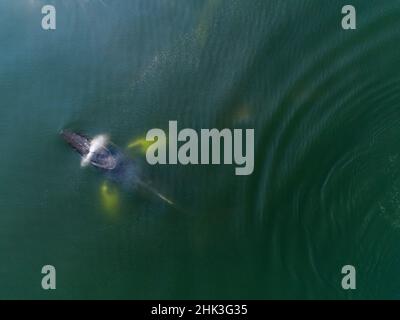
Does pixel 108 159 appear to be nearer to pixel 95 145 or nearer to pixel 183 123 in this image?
pixel 95 145

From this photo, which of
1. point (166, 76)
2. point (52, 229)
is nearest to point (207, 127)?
point (166, 76)

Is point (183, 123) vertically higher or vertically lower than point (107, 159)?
higher

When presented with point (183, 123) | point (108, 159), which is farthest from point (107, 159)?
point (183, 123)
